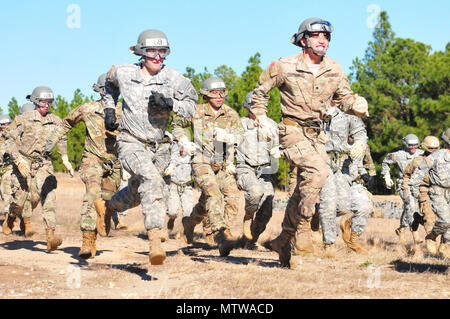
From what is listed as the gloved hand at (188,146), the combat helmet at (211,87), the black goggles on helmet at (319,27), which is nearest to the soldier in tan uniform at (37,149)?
the combat helmet at (211,87)

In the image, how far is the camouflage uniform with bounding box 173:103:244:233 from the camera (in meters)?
9.94

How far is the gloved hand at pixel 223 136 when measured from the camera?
34.3ft

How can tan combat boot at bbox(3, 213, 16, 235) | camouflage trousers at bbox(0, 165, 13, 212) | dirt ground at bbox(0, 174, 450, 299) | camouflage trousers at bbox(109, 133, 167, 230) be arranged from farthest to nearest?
1. camouflage trousers at bbox(0, 165, 13, 212)
2. tan combat boot at bbox(3, 213, 16, 235)
3. camouflage trousers at bbox(109, 133, 167, 230)
4. dirt ground at bbox(0, 174, 450, 299)

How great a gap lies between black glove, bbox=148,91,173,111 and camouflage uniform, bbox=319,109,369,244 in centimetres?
379

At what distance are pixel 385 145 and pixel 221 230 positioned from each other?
28385 mm

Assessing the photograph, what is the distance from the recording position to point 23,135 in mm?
12016

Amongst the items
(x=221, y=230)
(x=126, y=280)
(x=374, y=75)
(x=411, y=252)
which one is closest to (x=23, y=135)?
(x=221, y=230)

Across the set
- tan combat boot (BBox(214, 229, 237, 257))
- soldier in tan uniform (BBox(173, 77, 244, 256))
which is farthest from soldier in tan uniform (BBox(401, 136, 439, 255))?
tan combat boot (BBox(214, 229, 237, 257))

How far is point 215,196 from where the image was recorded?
9.84 metres

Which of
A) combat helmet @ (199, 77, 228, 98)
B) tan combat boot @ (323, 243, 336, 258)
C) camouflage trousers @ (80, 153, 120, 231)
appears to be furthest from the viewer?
combat helmet @ (199, 77, 228, 98)

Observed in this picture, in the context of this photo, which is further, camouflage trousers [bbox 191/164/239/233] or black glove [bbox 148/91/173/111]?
camouflage trousers [bbox 191/164/239/233]

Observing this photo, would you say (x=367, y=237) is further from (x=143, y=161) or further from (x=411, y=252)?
(x=143, y=161)

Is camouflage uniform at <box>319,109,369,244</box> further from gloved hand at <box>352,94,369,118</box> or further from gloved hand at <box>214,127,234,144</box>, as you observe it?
gloved hand at <box>352,94,369,118</box>

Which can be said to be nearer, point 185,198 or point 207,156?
point 207,156
